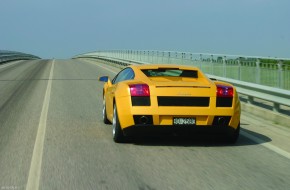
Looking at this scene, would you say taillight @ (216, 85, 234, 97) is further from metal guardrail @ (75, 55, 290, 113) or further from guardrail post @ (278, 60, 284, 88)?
guardrail post @ (278, 60, 284, 88)

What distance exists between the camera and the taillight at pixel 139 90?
768cm

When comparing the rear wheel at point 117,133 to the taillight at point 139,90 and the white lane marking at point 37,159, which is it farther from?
the white lane marking at point 37,159

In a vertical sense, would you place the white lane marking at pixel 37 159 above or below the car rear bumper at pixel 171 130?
below

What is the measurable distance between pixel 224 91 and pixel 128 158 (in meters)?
1.83

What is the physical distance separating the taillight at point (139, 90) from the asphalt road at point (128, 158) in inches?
32.0

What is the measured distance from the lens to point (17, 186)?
5.46 m

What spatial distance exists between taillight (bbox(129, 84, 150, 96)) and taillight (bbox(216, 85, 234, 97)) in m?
1.04

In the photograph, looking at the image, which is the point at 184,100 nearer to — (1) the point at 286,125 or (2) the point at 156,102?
(2) the point at 156,102

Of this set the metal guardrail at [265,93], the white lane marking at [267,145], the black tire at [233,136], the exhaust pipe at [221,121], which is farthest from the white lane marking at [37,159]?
the metal guardrail at [265,93]

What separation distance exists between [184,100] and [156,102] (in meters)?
0.41

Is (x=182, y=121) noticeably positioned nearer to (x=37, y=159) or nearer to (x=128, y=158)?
(x=128, y=158)

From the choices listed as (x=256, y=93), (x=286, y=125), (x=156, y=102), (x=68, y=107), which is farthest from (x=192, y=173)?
(x=68, y=107)

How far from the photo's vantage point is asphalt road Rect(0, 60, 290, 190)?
5684 mm

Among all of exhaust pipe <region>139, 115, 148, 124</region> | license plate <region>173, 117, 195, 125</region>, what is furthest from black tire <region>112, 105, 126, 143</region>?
license plate <region>173, 117, 195, 125</region>
